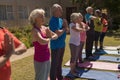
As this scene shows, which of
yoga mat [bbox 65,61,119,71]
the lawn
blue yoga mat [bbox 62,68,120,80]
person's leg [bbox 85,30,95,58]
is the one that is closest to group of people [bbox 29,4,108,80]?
blue yoga mat [bbox 62,68,120,80]

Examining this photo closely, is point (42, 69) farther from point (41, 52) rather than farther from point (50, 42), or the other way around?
point (50, 42)

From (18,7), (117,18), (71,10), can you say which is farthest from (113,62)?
(71,10)

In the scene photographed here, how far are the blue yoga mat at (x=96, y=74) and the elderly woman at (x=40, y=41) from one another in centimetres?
240

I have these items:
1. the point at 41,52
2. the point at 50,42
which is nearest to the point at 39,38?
the point at 41,52

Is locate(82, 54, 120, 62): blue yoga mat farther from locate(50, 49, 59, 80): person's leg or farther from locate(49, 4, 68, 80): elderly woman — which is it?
locate(50, 49, 59, 80): person's leg

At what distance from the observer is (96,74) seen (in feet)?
25.4

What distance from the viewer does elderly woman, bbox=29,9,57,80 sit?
5.03 meters

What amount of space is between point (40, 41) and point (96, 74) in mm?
3249

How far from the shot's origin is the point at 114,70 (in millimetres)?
8234

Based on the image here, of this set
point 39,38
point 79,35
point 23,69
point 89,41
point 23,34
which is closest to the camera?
point 39,38

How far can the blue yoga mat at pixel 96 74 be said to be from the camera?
24.3 ft

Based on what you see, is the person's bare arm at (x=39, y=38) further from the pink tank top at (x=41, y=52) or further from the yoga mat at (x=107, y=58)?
the yoga mat at (x=107, y=58)

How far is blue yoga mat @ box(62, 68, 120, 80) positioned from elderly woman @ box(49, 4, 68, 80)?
123cm

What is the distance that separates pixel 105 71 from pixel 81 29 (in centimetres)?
168
